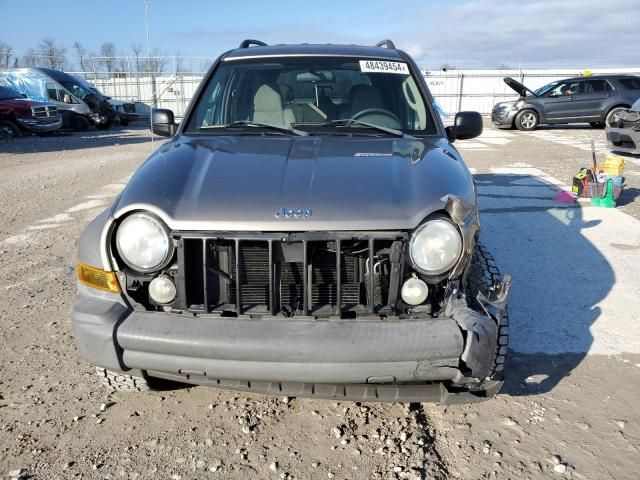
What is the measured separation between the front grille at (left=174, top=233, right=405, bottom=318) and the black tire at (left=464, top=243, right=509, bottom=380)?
413mm

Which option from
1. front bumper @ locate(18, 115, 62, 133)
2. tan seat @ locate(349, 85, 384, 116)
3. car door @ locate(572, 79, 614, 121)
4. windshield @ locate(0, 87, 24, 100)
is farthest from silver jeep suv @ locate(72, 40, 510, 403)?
car door @ locate(572, 79, 614, 121)

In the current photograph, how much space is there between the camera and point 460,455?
2.53 m

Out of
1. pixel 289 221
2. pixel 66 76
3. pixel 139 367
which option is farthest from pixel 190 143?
pixel 66 76

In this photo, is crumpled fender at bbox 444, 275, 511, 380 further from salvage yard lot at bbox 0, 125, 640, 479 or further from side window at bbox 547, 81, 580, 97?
side window at bbox 547, 81, 580, 97

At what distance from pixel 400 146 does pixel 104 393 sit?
2167mm

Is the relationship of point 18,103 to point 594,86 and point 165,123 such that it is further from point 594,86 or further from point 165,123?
point 594,86

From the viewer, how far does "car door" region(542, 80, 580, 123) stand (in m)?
18.1

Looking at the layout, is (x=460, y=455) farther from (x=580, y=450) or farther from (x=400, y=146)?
(x=400, y=146)

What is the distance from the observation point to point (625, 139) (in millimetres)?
10438

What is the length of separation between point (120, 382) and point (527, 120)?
18415mm

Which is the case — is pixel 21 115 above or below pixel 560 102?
below

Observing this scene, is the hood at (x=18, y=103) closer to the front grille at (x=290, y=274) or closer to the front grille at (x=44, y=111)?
the front grille at (x=44, y=111)

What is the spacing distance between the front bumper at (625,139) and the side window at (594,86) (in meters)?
7.99

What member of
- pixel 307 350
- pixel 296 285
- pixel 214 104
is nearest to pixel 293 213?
pixel 296 285
